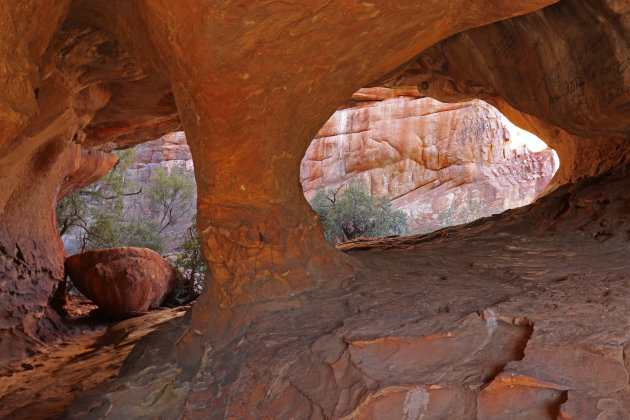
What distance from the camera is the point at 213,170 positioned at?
3498mm

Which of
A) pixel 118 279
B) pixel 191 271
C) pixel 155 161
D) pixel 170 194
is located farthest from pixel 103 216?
pixel 155 161

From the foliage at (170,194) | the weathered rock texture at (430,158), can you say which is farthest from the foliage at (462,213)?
the foliage at (170,194)

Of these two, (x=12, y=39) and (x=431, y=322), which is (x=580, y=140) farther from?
(x=12, y=39)

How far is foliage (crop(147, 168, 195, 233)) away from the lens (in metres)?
16.9

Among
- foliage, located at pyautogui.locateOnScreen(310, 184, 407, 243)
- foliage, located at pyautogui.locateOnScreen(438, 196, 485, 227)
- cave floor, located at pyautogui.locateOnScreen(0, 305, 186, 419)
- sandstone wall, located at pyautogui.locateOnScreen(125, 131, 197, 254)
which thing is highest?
sandstone wall, located at pyautogui.locateOnScreen(125, 131, 197, 254)

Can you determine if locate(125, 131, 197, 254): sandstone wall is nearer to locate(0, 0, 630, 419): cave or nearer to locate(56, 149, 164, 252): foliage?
locate(56, 149, 164, 252): foliage

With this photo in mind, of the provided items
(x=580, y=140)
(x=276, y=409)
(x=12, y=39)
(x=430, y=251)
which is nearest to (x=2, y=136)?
(x=12, y=39)

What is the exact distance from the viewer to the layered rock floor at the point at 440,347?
1.92m

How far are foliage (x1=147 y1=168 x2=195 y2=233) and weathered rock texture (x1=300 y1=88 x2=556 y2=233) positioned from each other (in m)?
4.85

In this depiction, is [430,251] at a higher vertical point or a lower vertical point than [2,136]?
lower

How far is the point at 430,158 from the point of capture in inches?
672

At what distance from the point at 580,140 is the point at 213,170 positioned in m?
4.45

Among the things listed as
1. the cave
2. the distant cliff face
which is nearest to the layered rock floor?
the cave

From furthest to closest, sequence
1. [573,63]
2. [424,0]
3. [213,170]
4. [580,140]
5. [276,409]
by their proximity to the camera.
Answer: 1. [580,140]
2. [573,63]
3. [213,170]
4. [424,0]
5. [276,409]
